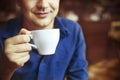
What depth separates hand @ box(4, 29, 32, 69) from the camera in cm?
73

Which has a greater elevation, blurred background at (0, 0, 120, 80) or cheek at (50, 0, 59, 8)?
cheek at (50, 0, 59, 8)

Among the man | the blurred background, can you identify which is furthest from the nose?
the blurred background

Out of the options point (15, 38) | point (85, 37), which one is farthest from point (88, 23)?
point (15, 38)

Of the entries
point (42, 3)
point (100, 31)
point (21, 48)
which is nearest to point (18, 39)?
point (21, 48)

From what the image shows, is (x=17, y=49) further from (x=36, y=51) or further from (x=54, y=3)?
(x=54, y=3)

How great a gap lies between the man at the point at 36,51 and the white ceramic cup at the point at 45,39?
26 millimetres

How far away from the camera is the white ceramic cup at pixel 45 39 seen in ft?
2.35

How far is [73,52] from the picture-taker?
829mm

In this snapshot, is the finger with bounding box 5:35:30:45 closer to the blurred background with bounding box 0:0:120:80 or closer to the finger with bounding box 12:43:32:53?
the finger with bounding box 12:43:32:53

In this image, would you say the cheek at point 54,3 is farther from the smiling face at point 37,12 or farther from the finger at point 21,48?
the finger at point 21,48

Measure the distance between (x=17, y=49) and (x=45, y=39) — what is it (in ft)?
0.28

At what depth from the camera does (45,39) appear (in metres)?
0.71

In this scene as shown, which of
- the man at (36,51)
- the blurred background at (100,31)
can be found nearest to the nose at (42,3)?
the man at (36,51)

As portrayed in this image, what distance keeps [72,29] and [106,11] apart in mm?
161
